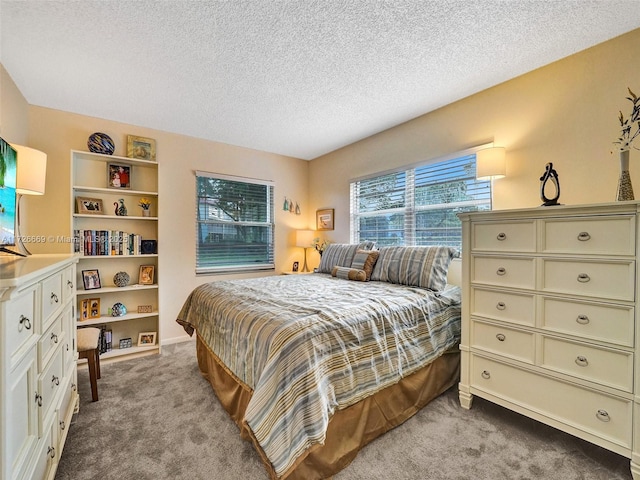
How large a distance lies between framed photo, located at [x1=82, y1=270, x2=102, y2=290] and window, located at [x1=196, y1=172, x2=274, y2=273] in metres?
1.03

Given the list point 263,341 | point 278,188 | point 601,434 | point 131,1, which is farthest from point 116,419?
point 278,188

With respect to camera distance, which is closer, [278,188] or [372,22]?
[372,22]

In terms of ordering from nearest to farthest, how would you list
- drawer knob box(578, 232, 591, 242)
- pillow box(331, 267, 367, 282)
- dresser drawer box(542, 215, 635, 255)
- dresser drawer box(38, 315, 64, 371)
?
dresser drawer box(38, 315, 64, 371) < dresser drawer box(542, 215, 635, 255) < drawer knob box(578, 232, 591, 242) < pillow box(331, 267, 367, 282)

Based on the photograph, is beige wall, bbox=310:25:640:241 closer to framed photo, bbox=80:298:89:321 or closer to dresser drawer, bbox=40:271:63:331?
dresser drawer, bbox=40:271:63:331

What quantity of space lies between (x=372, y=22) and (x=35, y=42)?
2190mm

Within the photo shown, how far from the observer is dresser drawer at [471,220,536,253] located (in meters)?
1.71

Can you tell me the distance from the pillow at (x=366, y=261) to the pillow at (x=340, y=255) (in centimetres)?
15

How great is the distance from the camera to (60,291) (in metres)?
1.45

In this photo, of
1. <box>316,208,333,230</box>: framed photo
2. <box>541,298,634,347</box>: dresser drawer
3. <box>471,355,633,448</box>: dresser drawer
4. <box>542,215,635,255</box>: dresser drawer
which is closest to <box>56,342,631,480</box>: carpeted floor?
<box>471,355,633,448</box>: dresser drawer

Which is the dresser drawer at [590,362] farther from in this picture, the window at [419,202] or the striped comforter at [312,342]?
the window at [419,202]

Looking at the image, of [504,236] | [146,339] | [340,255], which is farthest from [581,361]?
[146,339]

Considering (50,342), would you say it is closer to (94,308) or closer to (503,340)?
(94,308)

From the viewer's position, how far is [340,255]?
334cm

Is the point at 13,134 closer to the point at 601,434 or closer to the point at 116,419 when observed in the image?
the point at 116,419
